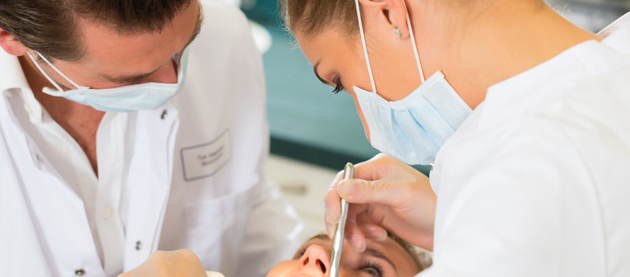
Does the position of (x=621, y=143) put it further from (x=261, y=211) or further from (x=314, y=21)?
(x=261, y=211)

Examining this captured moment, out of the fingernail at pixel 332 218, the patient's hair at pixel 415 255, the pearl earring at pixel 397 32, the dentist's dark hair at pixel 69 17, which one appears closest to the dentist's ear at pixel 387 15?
the pearl earring at pixel 397 32

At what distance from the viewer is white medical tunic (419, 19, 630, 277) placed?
58 cm

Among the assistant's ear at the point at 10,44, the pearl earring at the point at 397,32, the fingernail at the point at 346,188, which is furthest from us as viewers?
the fingernail at the point at 346,188

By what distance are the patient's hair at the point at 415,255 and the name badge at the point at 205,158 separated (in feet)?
1.84

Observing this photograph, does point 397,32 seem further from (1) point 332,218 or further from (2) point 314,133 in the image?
(2) point 314,133

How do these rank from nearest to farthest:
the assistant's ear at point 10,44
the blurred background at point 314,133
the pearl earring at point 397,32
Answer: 1. the pearl earring at point 397,32
2. the assistant's ear at point 10,44
3. the blurred background at point 314,133

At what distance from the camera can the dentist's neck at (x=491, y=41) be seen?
769mm

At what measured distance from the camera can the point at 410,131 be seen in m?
1.01

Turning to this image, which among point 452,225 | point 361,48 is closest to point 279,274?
point 361,48

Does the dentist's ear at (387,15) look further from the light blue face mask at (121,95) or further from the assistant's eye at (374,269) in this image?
the assistant's eye at (374,269)

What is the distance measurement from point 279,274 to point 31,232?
573 millimetres

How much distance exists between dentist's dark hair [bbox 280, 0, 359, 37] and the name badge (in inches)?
23.5

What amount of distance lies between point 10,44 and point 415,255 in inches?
45.9

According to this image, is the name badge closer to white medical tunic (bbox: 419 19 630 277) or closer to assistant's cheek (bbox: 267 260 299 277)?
assistant's cheek (bbox: 267 260 299 277)
